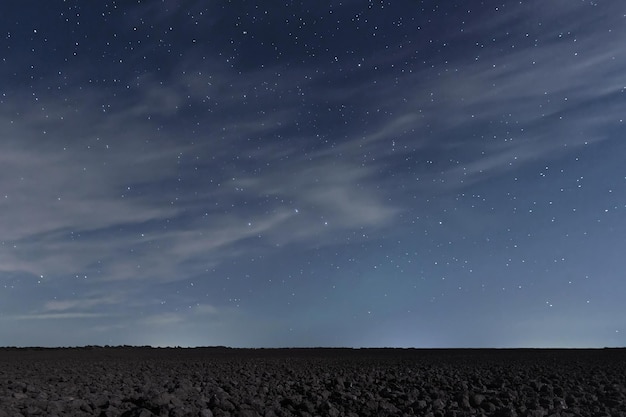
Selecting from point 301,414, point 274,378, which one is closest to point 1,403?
point 301,414

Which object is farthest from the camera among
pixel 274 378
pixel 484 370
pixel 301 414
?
pixel 484 370

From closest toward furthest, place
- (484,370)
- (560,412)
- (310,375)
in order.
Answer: (560,412)
(310,375)
(484,370)

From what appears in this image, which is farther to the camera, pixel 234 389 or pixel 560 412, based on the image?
pixel 234 389

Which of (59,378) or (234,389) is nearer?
(234,389)

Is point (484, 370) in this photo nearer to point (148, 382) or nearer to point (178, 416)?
point (148, 382)

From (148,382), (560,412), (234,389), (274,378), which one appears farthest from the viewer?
(274,378)

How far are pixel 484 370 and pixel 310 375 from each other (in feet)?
17.9

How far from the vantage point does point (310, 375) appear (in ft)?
58.7

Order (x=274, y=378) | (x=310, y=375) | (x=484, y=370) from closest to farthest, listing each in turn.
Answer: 1. (x=274, y=378)
2. (x=310, y=375)
3. (x=484, y=370)

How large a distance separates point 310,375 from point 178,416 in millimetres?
8302

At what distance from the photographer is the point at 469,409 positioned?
1156 cm

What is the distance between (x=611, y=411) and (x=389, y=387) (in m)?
4.69

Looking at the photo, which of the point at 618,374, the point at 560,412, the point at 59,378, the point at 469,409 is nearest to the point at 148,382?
the point at 59,378

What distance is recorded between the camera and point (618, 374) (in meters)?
18.1
